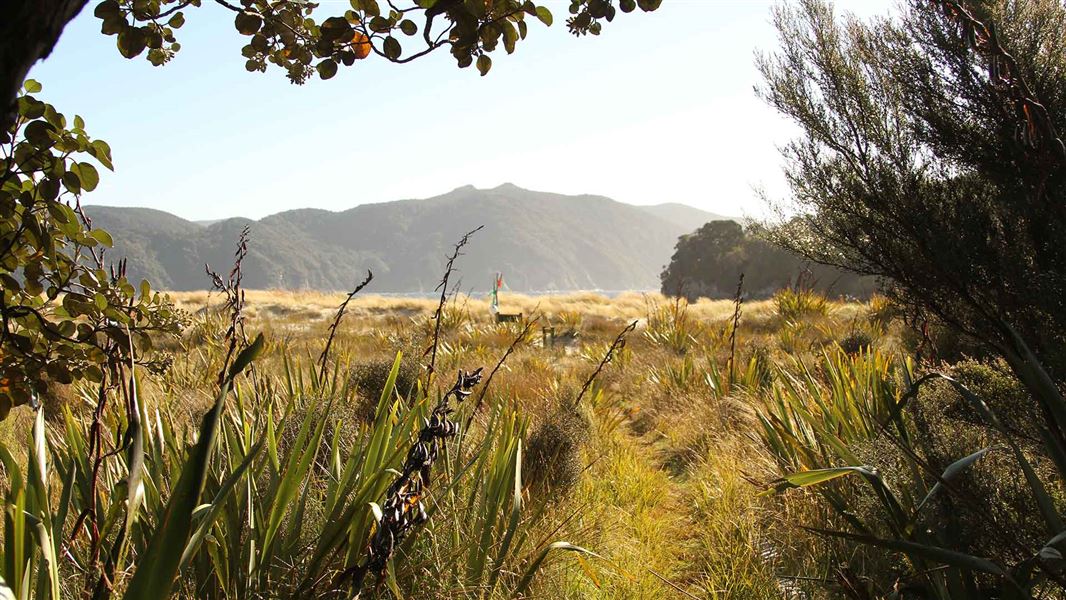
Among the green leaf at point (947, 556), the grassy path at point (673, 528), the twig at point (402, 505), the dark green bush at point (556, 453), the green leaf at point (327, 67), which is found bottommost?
the grassy path at point (673, 528)

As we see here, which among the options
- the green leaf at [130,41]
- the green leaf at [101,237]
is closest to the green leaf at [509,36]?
the green leaf at [130,41]

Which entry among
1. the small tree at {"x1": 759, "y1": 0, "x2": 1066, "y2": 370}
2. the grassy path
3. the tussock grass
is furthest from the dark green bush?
the small tree at {"x1": 759, "y1": 0, "x2": 1066, "y2": 370}

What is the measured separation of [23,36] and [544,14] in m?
0.92

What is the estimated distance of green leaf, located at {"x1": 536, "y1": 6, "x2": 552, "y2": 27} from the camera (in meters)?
1.29

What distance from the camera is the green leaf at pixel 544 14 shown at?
4.25 feet

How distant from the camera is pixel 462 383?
1.59 m

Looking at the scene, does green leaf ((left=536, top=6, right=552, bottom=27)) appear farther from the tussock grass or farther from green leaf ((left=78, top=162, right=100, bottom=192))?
the tussock grass

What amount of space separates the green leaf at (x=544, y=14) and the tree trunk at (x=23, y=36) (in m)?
0.84

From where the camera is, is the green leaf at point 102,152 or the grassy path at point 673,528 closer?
the green leaf at point 102,152

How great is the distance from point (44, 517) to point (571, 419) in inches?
121

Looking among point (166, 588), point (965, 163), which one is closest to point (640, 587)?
point (166, 588)

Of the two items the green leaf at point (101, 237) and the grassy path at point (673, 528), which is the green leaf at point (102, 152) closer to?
the green leaf at point (101, 237)

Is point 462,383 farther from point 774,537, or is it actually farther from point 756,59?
point 756,59

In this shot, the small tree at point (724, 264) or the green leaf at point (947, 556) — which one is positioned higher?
the small tree at point (724, 264)
